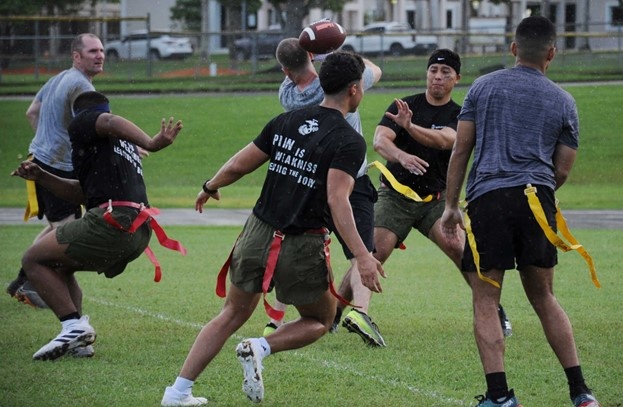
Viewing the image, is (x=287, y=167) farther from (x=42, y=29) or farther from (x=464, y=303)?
(x=42, y=29)

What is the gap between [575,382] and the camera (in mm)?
6398

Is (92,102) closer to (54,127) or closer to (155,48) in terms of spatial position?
(54,127)

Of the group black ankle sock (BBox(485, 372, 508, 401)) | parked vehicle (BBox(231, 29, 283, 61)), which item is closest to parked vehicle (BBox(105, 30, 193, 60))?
parked vehicle (BBox(231, 29, 283, 61))

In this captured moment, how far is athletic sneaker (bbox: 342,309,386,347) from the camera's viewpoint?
8.33 metres

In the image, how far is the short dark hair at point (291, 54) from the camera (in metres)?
8.11

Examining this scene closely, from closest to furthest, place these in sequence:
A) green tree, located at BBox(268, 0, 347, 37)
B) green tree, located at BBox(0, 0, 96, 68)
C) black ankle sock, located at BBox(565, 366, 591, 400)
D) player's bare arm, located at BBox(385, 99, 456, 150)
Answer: black ankle sock, located at BBox(565, 366, 591, 400), player's bare arm, located at BBox(385, 99, 456, 150), green tree, located at BBox(0, 0, 96, 68), green tree, located at BBox(268, 0, 347, 37)

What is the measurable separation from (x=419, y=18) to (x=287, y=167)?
183 feet

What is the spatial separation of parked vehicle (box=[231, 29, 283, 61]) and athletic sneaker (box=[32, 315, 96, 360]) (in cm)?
3246

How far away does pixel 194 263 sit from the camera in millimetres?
13438

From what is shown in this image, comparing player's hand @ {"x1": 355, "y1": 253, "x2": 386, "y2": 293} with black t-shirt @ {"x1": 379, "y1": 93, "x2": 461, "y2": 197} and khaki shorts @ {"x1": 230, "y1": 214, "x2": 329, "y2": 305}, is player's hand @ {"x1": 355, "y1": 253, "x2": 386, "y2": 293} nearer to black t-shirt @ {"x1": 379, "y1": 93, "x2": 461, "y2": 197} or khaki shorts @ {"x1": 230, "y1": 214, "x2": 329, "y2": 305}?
khaki shorts @ {"x1": 230, "y1": 214, "x2": 329, "y2": 305}

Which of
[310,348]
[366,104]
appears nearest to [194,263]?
[310,348]

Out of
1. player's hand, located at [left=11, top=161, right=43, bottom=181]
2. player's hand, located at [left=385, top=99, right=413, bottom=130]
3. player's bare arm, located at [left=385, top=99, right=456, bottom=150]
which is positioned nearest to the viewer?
player's hand, located at [left=11, top=161, right=43, bottom=181]

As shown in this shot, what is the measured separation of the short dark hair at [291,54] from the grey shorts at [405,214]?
63.1 inches

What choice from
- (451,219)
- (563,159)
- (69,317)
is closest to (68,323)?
(69,317)
